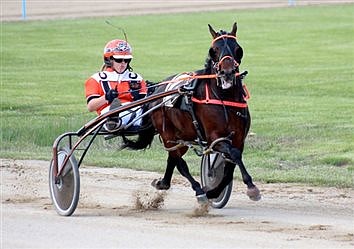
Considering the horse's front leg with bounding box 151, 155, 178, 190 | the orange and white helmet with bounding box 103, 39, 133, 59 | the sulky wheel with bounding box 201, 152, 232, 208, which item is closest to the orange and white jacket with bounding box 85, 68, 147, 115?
the orange and white helmet with bounding box 103, 39, 133, 59

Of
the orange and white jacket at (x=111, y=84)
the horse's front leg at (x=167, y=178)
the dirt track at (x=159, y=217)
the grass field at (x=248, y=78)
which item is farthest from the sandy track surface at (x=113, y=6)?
the horse's front leg at (x=167, y=178)

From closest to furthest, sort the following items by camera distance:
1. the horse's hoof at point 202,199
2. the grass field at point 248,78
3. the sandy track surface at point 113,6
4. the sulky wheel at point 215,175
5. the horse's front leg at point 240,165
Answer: the horse's front leg at point 240,165
the horse's hoof at point 202,199
the sulky wheel at point 215,175
the grass field at point 248,78
the sandy track surface at point 113,6

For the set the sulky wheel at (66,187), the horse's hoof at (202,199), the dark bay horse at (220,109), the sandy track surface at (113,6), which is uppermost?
the sandy track surface at (113,6)

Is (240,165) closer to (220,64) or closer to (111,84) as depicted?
(220,64)

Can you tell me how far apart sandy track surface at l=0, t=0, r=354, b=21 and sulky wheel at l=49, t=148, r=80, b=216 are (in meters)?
32.0

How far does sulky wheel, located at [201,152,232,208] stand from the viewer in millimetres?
10523

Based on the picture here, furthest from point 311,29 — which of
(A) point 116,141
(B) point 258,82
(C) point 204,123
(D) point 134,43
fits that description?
(C) point 204,123

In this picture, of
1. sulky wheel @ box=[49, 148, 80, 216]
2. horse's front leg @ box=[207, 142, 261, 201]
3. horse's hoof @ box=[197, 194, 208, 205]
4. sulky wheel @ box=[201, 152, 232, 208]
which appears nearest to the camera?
horse's front leg @ box=[207, 142, 261, 201]

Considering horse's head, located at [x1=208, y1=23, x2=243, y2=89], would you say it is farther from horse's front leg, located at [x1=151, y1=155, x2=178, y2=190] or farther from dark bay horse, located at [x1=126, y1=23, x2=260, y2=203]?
horse's front leg, located at [x1=151, y1=155, x2=178, y2=190]

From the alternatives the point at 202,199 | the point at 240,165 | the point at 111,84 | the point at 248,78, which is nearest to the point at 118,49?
the point at 111,84

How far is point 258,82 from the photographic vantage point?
23.9 m

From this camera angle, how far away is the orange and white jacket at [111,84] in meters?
10.8

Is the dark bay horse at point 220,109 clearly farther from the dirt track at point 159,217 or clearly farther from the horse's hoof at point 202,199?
the dirt track at point 159,217

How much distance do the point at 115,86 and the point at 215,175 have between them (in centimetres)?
121
